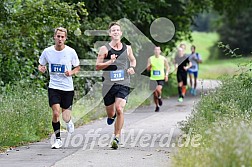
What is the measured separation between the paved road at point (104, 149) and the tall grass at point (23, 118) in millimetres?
345

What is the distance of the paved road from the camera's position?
10578 mm

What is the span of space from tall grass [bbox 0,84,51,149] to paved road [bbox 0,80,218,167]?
34 centimetres

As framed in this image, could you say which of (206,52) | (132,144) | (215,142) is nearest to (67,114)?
(132,144)

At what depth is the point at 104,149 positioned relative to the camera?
1201cm

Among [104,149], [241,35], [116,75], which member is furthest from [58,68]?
[241,35]

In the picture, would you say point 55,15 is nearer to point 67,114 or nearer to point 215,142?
point 67,114

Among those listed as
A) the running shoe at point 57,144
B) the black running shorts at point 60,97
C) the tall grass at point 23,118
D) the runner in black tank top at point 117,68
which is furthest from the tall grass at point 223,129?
the tall grass at point 23,118

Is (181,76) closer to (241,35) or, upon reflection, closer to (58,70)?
(58,70)

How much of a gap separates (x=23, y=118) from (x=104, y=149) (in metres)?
2.55

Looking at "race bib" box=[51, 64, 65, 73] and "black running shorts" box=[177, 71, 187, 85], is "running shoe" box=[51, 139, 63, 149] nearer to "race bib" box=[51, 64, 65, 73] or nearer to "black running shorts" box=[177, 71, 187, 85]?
"race bib" box=[51, 64, 65, 73]

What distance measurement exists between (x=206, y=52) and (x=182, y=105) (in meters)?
60.5

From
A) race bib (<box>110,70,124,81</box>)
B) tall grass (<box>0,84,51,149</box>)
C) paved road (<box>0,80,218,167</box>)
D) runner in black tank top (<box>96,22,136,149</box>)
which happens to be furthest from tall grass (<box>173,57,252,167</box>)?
tall grass (<box>0,84,51,149</box>)

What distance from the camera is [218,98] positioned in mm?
13266

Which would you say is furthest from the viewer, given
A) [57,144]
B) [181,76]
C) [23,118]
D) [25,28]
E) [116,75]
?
[181,76]
